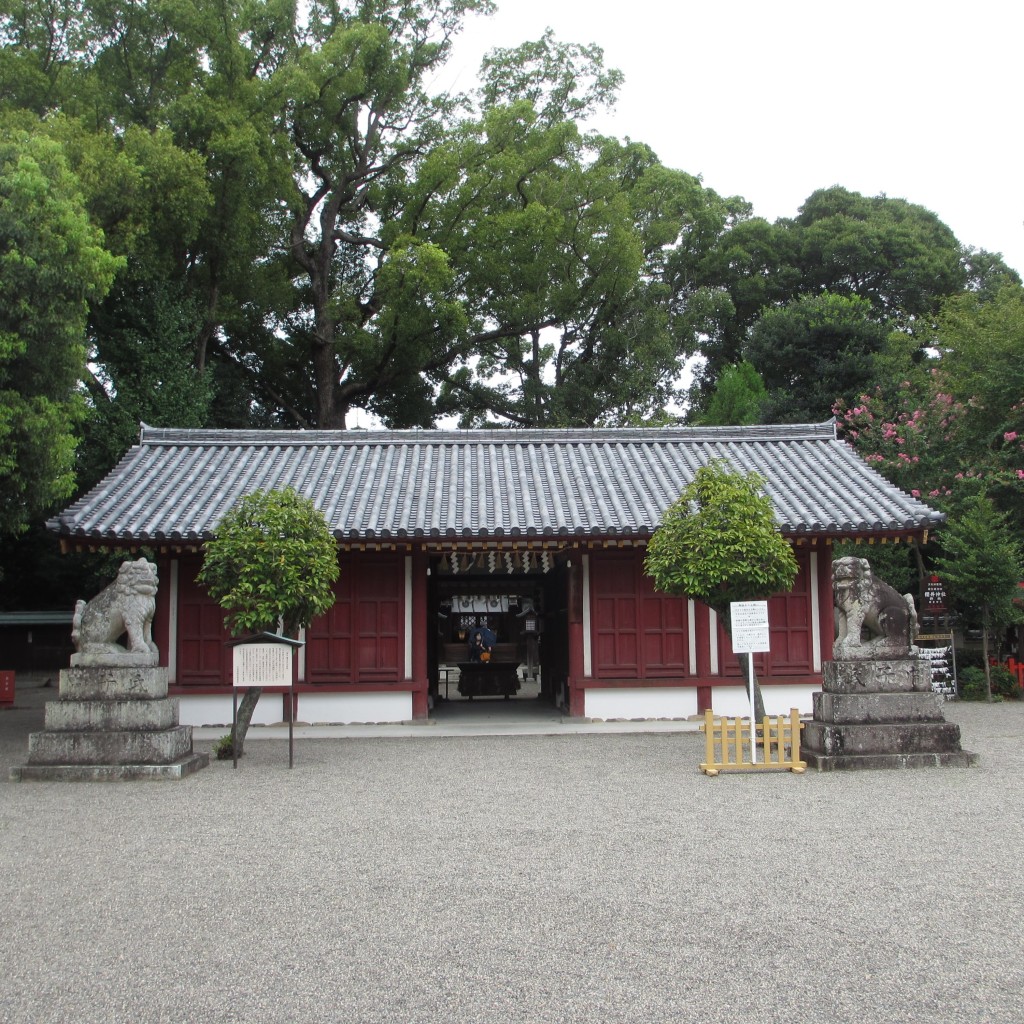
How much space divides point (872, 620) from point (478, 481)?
7254 millimetres

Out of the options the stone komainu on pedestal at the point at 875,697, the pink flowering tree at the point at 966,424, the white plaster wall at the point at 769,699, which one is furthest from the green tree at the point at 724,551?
the pink flowering tree at the point at 966,424

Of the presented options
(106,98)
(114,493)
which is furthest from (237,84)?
(114,493)

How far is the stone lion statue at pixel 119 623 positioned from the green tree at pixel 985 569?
14113 mm

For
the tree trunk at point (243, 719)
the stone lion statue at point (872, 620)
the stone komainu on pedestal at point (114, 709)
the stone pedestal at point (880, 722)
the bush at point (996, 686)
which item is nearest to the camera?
the stone komainu on pedestal at point (114, 709)

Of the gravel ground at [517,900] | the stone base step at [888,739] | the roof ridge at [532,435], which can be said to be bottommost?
the gravel ground at [517,900]

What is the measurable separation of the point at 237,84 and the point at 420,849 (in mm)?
23432

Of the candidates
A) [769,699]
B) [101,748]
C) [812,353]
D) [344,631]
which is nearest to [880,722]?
[769,699]

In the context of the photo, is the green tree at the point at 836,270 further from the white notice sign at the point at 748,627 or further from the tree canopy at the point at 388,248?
the white notice sign at the point at 748,627

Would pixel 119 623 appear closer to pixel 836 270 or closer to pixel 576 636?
pixel 576 636

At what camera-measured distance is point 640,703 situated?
47.7 feet

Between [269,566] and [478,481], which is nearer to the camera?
[269,566]

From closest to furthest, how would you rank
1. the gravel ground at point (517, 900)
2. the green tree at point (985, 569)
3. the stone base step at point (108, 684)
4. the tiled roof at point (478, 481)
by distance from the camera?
the gravel ground at point (517, 900) < the stone base step at point (108, 684) < the tiled roof at point (478, 481) < the green tree at point (985, 569)

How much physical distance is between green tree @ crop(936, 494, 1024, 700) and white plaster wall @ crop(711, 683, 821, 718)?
4.83 meters

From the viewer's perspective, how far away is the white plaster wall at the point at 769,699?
47.8ft
